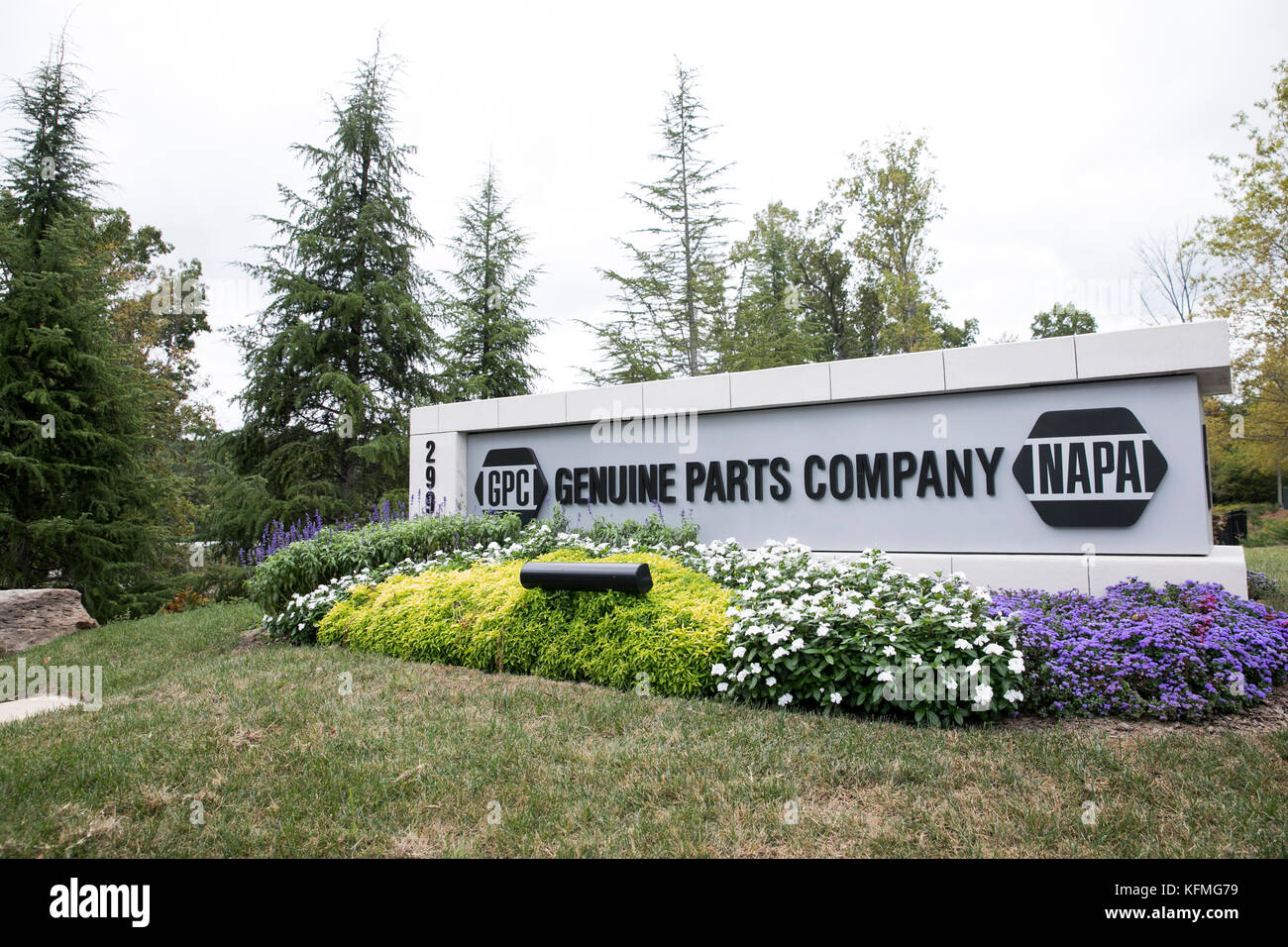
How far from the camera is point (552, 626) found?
5.46 metres

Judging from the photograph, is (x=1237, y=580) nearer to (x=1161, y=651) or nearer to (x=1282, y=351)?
(x=1161, y=651)

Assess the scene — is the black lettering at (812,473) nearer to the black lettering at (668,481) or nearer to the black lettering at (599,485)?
the black lettering at (668,481)

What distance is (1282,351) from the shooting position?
55.1ft

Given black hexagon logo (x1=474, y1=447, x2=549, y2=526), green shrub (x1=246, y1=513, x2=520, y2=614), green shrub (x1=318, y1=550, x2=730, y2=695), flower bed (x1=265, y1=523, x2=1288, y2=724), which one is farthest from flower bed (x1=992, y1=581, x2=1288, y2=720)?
black hexagon logo (x1=474, y1=447, x2=549, y2=526)

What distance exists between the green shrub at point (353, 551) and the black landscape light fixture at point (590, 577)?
2.94 metres

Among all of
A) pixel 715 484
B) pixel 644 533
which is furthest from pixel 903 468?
pixel 644 533

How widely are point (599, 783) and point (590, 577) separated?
224 centimetres

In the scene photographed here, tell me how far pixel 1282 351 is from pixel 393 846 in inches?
861

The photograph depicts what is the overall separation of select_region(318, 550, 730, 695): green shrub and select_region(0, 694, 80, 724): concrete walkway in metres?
1.94

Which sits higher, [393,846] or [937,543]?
[937,543]

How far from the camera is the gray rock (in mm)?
7953
